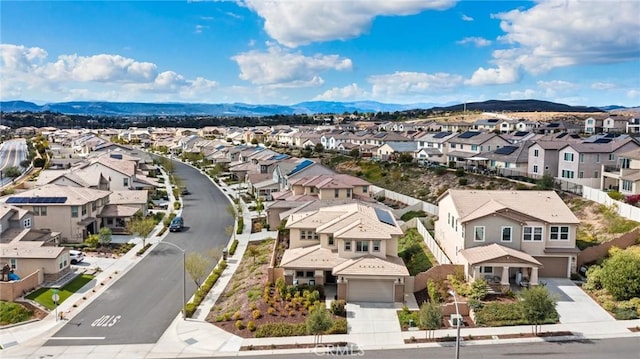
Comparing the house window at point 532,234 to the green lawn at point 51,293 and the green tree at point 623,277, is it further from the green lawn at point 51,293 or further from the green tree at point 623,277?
the green lawn at point 51,293

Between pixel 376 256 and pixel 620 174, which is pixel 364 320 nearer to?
pixel 376 256

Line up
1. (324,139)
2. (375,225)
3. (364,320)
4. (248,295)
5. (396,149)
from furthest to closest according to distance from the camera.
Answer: (324,139) < (396,149) < (375,225) < (248,295) < (364,320)

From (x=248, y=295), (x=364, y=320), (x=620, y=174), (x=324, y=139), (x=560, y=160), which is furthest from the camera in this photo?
(x=324, y=139)

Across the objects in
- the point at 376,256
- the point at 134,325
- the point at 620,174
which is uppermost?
the point at 620,174

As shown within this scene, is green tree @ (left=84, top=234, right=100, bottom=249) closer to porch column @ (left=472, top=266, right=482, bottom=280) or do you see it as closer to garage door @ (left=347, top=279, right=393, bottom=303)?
garage door @ (left=347, top=279, right=393, bottom=303)

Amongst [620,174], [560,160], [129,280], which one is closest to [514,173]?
[560,160]

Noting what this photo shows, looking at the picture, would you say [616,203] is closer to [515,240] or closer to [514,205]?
[514,205]

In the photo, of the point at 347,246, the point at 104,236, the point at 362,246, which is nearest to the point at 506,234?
the point at 362,246

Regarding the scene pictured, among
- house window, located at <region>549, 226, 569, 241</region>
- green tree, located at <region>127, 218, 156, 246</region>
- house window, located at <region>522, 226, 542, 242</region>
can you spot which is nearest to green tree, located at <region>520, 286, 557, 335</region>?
house window, located at <region>522, 226, 542, 242</region>
